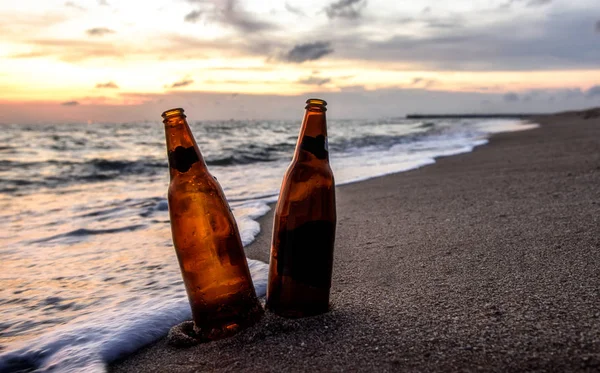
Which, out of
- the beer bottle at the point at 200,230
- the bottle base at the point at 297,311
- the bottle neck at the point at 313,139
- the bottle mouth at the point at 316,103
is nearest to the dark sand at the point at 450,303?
the bottle base at the point at 297,311

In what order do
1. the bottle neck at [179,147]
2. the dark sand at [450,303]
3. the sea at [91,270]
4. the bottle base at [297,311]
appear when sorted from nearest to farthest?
the dark sand at [450,303]
the bottle neck at [179,147]
the bottle base at [297,311]
the sea at [91,270]

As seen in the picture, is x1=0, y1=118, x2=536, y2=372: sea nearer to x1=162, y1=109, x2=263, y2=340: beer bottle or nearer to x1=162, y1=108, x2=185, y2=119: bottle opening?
x1=162, y1=109, x2=263, y2=340: beer bottle

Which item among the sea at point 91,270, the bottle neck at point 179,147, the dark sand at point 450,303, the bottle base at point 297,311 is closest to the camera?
the dark sand at point 450,303

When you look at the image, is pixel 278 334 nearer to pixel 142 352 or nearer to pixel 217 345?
pixel 217 345

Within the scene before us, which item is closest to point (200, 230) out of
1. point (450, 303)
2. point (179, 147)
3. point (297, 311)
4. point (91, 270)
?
point (179, 147)

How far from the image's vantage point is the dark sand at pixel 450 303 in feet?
3.92

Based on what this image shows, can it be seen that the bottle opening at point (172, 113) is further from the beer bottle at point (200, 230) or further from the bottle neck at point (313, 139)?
the bottle neck at point (313, 139)

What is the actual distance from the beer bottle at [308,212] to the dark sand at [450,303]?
17 cm

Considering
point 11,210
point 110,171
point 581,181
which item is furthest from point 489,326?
Result: point 110,171

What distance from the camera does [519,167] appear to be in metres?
5.23

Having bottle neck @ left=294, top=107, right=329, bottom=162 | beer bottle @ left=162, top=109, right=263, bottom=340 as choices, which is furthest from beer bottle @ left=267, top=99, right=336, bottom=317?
beer bottle @ left=162, top=109, right=263, bottom=340

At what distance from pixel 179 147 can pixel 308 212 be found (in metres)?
0.39

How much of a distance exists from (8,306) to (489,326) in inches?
76.6

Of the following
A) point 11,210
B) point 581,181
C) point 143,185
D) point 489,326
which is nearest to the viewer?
point 489,326
